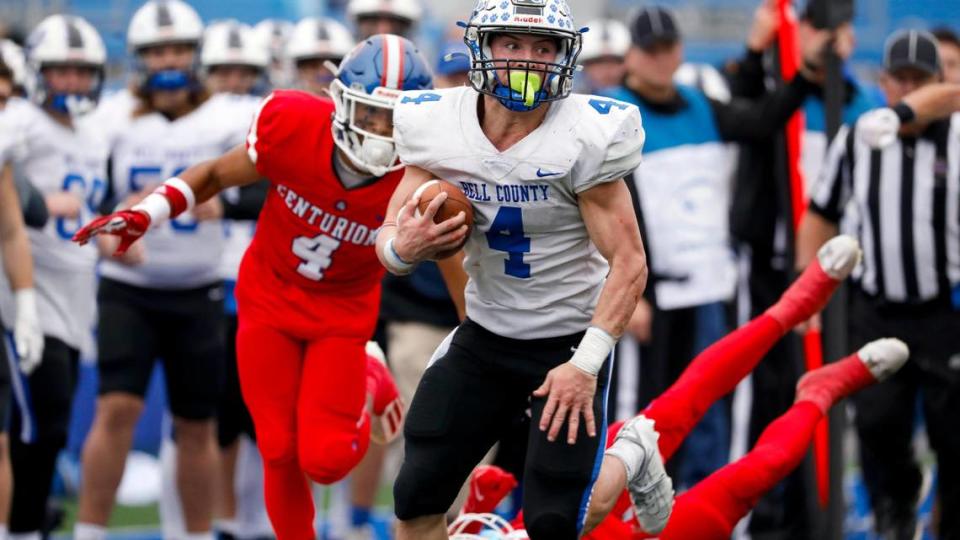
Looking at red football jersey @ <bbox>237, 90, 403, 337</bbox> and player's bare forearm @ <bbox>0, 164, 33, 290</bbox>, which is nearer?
red football jersey @ <bbox>237, 90, 403, 337</bbox>

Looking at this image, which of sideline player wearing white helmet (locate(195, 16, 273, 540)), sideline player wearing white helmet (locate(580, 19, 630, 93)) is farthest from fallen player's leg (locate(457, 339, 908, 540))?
sideline player wearing white helmet (locate(580, 19, 630, 93))

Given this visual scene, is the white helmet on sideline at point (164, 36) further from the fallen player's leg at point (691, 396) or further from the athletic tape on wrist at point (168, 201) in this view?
the fallen player's leg at point (691, 396)

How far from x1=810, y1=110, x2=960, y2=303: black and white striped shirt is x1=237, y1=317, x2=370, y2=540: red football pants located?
1.99 meters

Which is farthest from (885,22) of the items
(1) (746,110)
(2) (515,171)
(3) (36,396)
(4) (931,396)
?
(2) (515,171)

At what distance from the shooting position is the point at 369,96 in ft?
15.9

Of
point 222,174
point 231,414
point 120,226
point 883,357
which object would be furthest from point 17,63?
point 883,357

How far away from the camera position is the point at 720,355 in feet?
17.1

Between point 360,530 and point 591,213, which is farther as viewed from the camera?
point 360,530

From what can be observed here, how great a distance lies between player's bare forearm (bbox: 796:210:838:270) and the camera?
6188mm

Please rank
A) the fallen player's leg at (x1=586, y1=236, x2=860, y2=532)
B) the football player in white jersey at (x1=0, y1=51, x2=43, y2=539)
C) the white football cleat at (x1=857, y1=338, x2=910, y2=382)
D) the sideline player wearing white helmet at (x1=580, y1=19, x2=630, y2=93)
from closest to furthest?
1. the fallen player's leg at (x1=586, y1=236, x2=860, y2=532)
2. the white football cleat at (x1=857, y1=338, x2=910, y2=382)
3. the football player in white jersey at (x1=0, y1=51, x2=43, y2=539)
4. the sideline player wearing white helmet at (x1=580, y1=19, x2=630, y2=93)

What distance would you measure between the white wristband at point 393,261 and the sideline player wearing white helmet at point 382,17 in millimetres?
3502

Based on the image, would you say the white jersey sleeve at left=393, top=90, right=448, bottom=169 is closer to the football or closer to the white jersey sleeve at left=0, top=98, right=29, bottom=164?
the football

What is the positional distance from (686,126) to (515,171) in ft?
8.44

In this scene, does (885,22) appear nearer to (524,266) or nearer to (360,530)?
(360,530)
